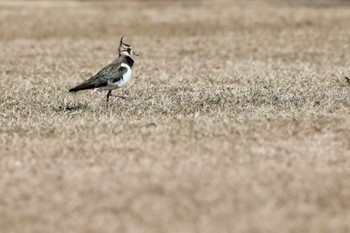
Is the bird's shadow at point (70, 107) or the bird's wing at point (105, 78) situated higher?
the bird's wing at point (105, 78)

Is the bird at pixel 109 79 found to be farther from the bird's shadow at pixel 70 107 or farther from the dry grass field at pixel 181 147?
the bird's shadow at pixel 70 107

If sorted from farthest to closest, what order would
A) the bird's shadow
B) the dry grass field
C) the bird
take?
the bird's shadow
the bird
the dry grass field

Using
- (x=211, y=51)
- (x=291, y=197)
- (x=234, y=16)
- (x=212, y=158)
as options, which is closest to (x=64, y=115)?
(x=212, y=158)

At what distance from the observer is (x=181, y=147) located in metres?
11.5

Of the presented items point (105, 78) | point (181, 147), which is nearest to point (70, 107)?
point (105, 78)

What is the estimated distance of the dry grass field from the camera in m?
8.80

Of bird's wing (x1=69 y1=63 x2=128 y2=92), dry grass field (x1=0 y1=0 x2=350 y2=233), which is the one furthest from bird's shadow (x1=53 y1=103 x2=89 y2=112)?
bird's wing (x1=69 y1=63 x2=128 y2=92)

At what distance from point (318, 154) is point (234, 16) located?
97.1ft

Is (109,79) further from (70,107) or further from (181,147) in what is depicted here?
(181,147)

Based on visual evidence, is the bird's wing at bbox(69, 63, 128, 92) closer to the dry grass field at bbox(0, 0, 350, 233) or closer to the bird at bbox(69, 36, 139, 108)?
the bird at bbox(69, 36, 139, 108)

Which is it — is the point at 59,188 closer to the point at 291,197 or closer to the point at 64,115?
the point at 291,197

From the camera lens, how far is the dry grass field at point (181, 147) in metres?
8.80

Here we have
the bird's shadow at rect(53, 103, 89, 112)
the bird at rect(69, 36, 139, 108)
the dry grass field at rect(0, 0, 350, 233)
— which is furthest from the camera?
the bird's shadow at rect(53, 103, 89, 112)

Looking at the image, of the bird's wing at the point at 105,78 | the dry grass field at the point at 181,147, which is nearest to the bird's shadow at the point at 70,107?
the dry grass field at the point at 181,147
